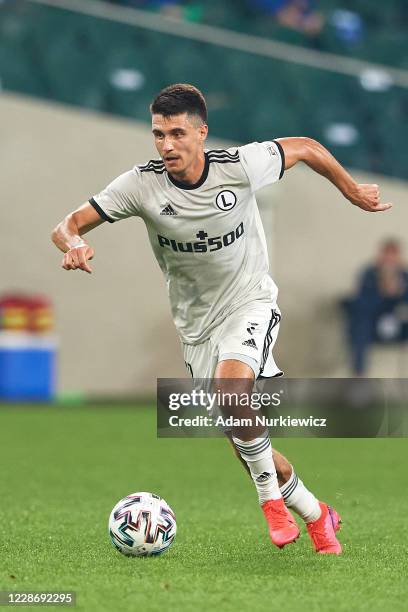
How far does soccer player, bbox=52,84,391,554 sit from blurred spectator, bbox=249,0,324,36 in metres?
10.5

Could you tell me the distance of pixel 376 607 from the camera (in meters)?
4.13

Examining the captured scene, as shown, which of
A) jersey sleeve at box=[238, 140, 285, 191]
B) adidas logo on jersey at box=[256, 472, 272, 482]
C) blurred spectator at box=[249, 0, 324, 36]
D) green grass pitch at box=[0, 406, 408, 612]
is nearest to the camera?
green grass pitch at box=[0, 406, 408, 612]

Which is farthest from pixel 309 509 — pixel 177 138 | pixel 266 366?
pixel 177 138

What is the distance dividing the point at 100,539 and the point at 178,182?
167cm

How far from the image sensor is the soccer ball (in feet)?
17.0

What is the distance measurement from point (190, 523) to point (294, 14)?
10.8m

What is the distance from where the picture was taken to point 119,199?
5.39m

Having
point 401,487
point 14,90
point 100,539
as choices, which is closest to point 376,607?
point 100,539

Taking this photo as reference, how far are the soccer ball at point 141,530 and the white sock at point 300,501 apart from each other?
52cm

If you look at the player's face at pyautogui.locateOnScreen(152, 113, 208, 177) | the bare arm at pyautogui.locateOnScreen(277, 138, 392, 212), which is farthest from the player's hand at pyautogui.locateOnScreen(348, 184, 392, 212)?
the player's face at pyautogui.locateOnScreen(152, 113, 208, 177)

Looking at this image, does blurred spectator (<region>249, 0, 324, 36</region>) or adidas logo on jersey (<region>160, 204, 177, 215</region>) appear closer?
adidas logo on jersey (<region>160, 204, 177, 215</region>)

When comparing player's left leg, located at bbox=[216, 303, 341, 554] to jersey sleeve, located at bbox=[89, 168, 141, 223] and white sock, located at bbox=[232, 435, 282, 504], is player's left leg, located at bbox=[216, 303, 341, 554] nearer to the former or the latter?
white sock, located at bbox=[232, 435, 282, 504]

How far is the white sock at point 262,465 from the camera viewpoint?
17.1ft

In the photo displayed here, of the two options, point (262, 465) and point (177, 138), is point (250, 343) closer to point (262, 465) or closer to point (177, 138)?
point (262, 465)
